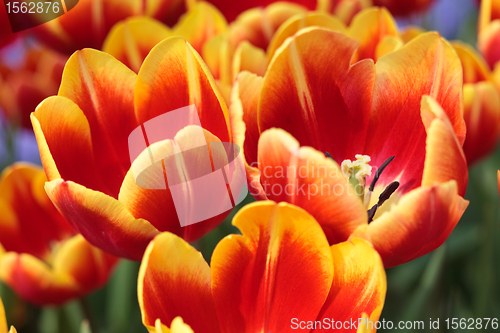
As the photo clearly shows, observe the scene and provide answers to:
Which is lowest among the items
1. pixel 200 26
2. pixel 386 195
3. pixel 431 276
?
pixel 431 276

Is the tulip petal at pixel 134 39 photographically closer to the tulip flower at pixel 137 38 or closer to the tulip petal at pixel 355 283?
the tulip flower at pixel 137 38

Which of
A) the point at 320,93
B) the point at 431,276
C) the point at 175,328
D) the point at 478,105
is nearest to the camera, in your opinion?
the point at 175,328

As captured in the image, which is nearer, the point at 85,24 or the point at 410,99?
the point at 410,99

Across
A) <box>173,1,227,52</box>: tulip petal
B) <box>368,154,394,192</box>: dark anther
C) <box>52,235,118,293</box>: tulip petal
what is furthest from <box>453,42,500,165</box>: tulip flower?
<box>52,235,118,293</box>: tulip petal

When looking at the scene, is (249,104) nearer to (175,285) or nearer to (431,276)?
(175,285)

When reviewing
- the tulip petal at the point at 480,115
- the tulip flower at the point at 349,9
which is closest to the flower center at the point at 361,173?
the tulip petal at the point at 480,115

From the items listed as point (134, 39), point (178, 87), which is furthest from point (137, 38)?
point (178, 87)

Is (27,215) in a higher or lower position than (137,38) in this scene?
lower
